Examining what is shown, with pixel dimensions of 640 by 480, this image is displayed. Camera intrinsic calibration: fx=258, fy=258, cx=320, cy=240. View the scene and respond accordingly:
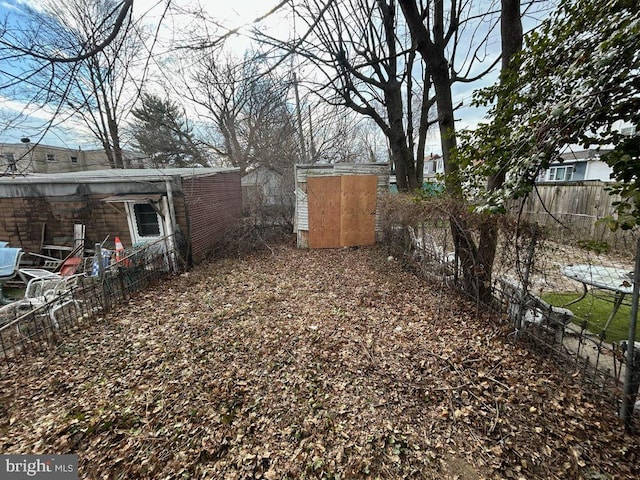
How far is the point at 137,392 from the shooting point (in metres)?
2.83

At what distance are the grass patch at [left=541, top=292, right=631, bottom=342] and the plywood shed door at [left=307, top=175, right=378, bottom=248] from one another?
15.8 feet

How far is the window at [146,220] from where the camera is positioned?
24.8 ft

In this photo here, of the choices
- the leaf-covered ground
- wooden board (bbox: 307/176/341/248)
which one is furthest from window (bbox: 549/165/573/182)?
the leaf-covered ground

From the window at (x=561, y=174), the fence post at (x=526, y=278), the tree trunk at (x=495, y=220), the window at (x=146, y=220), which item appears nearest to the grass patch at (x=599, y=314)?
the fence post at (x=526, y=278)

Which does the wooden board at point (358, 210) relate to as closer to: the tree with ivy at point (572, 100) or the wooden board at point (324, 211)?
the wooden board at point (324, 211)

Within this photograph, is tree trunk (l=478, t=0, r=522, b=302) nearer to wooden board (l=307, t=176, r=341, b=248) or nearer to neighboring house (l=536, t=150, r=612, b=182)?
wooden board (l=307, t=176, r=341, b=248)

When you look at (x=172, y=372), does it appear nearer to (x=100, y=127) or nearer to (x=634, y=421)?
(x=634, y=421)

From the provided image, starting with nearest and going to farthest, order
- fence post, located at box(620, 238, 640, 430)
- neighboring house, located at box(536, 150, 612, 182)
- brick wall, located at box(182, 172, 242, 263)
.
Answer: fence post, located at box(620, 238, 640, 430) → brick wall, located at box(182, 172, 242, 263) → neighboring house, located at box(536, 150, 612, 182)

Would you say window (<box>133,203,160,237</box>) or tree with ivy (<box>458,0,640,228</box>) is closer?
tree with ivy (<box>458,0,640,228</box>)

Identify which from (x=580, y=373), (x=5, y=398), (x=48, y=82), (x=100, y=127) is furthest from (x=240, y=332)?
(x=100, y=127)

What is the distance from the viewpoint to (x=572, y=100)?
175cm

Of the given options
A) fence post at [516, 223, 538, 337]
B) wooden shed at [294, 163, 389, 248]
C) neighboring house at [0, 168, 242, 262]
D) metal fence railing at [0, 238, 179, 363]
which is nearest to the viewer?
fence post at [516, 223, 538, 337]

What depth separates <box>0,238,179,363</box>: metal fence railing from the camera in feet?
Answer: 11.7

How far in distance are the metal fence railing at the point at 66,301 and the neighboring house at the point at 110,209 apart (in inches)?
47.2
